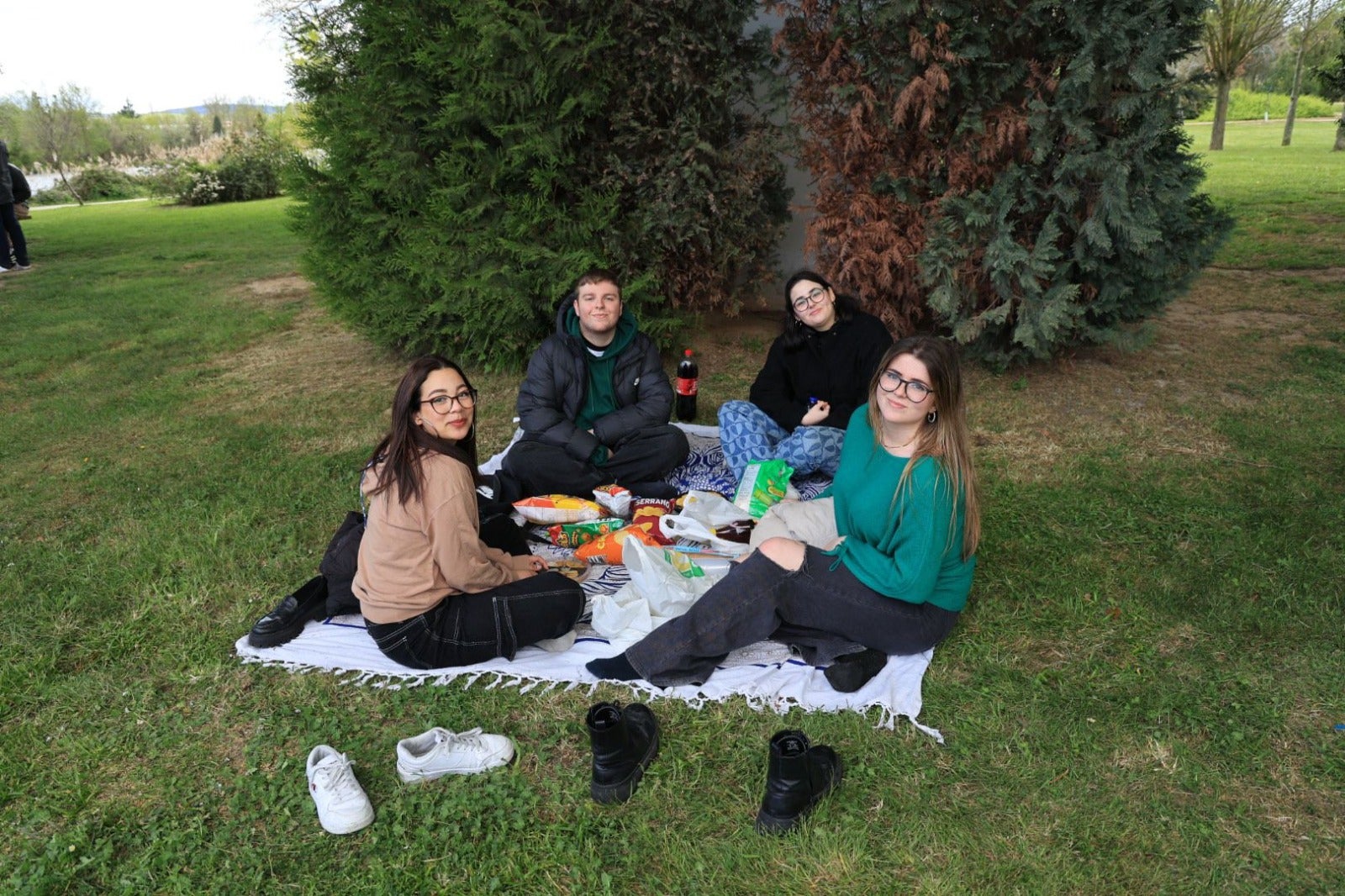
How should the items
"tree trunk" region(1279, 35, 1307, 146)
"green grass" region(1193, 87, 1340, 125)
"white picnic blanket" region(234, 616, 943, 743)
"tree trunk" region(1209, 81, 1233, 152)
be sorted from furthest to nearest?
1. "green grass" region(1193, 87, 1340, 125)
2. "tree trunk" region(1209, 81, 1233, 152)
3. "tree trunk" region(1279, 35, 1307, 146)
4. "white picnic blanket" region(234, 616, 943, 743)

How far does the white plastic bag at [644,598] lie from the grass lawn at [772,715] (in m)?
0.35

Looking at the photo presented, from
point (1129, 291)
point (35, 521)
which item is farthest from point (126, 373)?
point (1129, 291)

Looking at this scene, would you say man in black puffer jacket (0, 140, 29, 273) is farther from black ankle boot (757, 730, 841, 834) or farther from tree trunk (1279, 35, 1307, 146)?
tree trunk (1279, 35, 1307, 146)

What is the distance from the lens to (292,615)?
3498 mm

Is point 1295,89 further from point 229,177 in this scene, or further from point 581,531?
point 229,177

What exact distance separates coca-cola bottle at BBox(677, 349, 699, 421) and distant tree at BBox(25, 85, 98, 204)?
91.0ft

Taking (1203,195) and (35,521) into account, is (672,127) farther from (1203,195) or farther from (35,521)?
(35,521)

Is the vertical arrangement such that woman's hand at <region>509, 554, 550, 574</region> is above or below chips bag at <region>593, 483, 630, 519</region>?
above

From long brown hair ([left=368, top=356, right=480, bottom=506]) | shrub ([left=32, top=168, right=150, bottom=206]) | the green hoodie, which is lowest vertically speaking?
the green hoodie

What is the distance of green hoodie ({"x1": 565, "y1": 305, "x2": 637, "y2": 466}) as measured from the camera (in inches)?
193

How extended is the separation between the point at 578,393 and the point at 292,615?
6.59 feet

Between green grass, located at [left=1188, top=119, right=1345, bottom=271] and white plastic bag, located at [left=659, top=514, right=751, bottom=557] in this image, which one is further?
green grass, located at [left=1188, top=119, right=1345, bottom=271]

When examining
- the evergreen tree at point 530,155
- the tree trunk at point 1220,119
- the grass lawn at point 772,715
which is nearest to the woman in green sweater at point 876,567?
the grass lawn at point 772,715

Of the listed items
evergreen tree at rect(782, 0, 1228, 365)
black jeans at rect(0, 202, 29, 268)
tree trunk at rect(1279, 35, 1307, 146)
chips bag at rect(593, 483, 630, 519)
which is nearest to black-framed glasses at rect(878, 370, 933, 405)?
chips bag at rect(593, 483, 630, 519)
